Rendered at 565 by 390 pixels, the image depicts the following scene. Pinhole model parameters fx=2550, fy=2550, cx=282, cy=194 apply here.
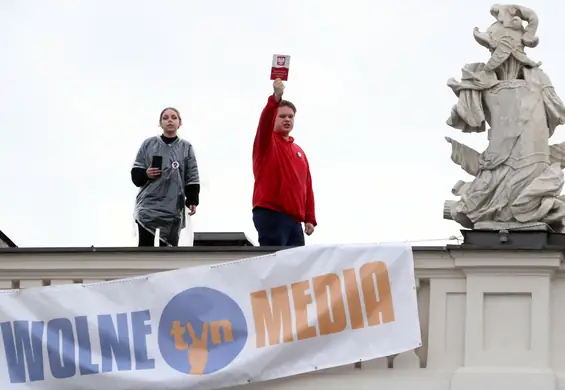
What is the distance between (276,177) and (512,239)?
7.94 feet

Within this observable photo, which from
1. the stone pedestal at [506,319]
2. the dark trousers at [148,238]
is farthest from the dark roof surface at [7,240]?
the stone pedestal at [506,319]

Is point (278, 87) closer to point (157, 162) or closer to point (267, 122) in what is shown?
point (267, 122)

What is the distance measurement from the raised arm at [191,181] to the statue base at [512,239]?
2934 mm

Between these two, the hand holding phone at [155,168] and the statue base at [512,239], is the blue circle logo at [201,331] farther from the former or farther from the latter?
the statue base at [512,239]

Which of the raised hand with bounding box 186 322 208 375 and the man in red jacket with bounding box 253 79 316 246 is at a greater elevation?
the man in red jacket with bounding box 253 79 316 246

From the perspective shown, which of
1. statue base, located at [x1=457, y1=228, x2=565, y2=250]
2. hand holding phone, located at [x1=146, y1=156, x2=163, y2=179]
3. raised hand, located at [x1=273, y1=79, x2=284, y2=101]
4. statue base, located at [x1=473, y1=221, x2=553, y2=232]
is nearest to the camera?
statue base, located at [x1=457, y1=228, x2=565, y2=250]

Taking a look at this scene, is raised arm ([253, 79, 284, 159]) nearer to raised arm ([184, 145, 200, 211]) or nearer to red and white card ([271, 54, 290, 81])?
red and white card ([271, 54, 290, 81])

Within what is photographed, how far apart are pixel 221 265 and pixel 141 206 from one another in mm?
1620

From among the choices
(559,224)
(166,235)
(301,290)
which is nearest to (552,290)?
(559,224)

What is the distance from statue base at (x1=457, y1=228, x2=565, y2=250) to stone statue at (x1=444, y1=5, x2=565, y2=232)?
0.10 metres

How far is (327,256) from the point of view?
21.7 meters

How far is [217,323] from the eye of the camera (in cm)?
2177

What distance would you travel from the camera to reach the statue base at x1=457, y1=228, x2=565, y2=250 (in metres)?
21.2

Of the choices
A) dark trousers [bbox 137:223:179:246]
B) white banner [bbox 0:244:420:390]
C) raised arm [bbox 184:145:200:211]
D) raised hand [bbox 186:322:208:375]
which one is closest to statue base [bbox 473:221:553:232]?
white banner [bbox 0:244:420:390]
